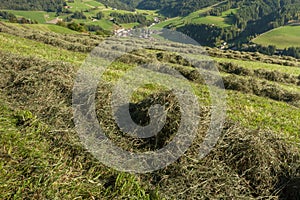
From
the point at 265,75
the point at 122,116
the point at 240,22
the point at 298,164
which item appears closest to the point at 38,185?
the point at 122,116

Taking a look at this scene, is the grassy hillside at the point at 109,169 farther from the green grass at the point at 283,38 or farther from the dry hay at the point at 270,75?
the green grass at the point at 283,38

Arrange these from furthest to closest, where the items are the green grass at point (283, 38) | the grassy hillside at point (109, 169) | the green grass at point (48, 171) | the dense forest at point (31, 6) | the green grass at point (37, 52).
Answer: the dense forest at point (31, 6) < the green grass at point (283, 38) < the green grass at point (37, 52) < the grassy hillside at point (109, 169) < the green grass at point (48, 171)

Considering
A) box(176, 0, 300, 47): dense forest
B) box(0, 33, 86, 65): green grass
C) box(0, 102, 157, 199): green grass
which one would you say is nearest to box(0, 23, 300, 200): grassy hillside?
box(0, 102, 157, 199): green grass

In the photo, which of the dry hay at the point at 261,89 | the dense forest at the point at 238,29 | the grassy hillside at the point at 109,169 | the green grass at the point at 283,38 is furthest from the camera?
the dense forest at the point at 238,29

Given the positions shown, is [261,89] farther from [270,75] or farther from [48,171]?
[48,171]

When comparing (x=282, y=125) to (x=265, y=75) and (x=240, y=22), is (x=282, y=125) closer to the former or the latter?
(x=265, y=75)

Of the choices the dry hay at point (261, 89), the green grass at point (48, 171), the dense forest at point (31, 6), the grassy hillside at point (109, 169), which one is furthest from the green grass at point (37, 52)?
the dense forest at point (31, 6)

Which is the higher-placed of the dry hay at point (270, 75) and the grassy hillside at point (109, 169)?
the grassy hillside at point (109, 169)

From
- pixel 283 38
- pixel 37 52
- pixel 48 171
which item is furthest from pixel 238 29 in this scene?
pixel 48 171

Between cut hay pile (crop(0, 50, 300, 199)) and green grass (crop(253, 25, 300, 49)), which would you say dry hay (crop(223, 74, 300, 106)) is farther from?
green grass (crop(253, 25, 300, 49))
